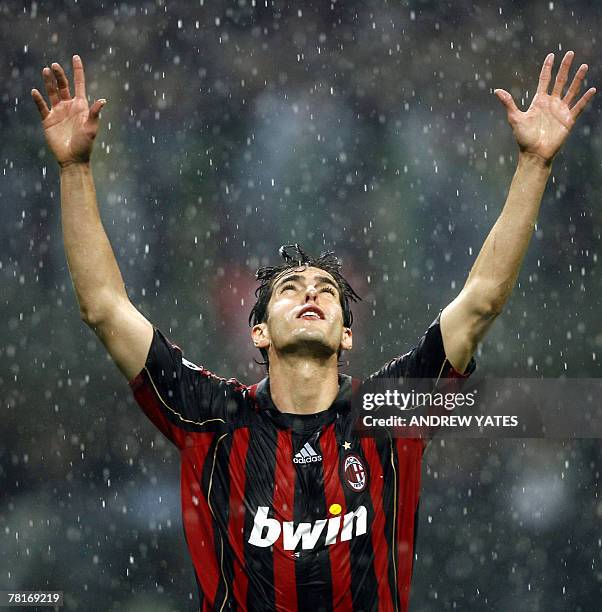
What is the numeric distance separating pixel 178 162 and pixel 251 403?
5655 mm

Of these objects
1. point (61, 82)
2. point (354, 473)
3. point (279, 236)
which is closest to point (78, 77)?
point (61, 82)

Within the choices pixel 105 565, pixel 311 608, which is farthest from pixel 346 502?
pixel 105 565

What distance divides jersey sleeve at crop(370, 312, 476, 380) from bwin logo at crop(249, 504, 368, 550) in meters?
0.59

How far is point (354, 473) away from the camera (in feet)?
Result: 12.6

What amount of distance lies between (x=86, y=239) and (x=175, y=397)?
2.43 ft

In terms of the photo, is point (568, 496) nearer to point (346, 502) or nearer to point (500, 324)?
point (500, 324)

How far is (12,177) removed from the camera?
905cm

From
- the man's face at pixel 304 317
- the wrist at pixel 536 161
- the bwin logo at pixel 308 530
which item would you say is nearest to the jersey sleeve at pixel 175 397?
the man's face at pixel 304 317

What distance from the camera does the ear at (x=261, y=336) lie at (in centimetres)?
432

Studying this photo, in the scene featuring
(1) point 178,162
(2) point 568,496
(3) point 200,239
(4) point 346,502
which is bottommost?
(4) point 346,502

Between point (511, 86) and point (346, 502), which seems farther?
point (511, 86)

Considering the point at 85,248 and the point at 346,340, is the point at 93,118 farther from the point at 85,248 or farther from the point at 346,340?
the point at 346,340

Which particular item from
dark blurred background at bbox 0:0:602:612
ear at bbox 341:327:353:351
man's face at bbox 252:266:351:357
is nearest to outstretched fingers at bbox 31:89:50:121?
man's face at bbox 252:266:351:357

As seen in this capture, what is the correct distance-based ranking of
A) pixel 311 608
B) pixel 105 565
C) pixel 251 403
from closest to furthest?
pixel 311 608, pixel 251 403, pixel 105 565
